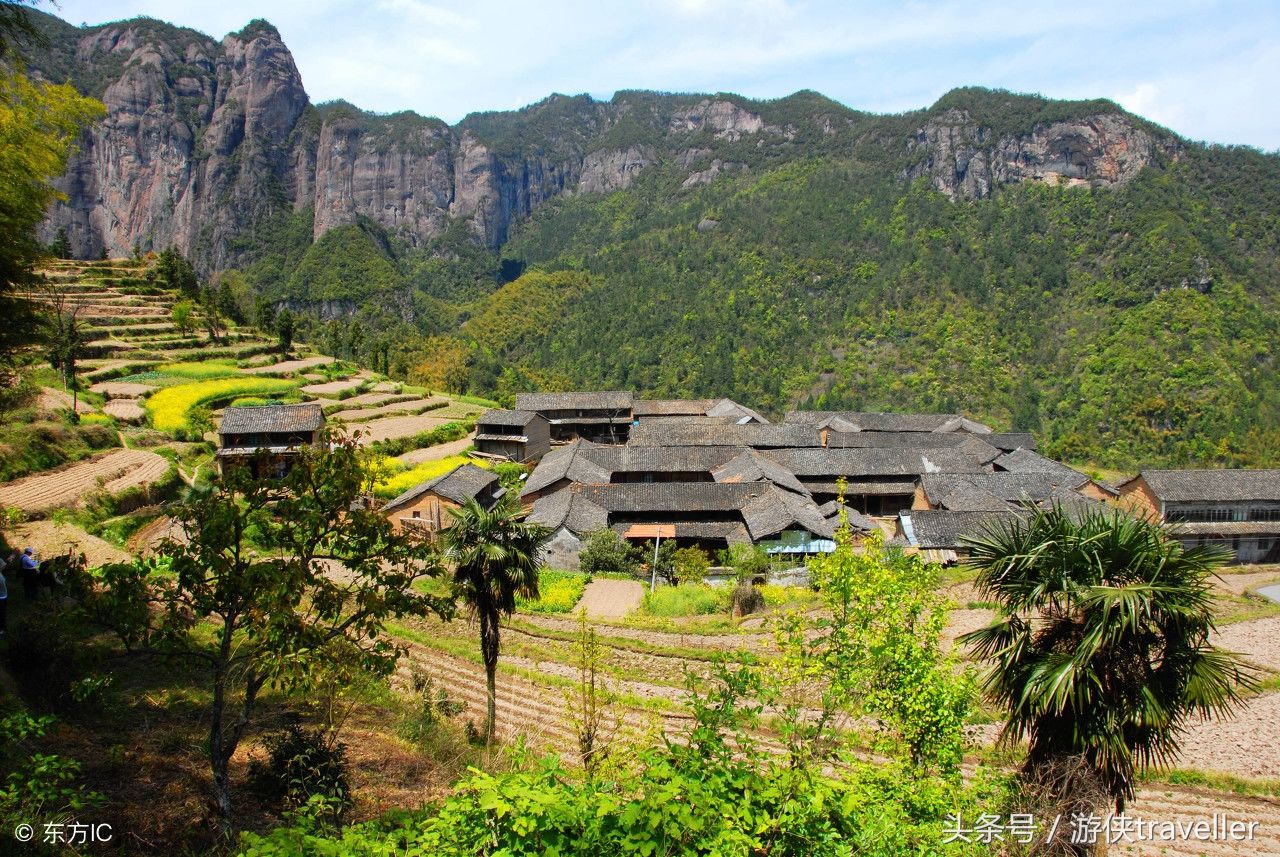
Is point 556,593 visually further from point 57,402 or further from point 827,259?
point 827,259

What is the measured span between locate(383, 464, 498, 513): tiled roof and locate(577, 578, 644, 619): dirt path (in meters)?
8.13

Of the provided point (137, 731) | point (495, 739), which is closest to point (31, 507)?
point (137, 731)

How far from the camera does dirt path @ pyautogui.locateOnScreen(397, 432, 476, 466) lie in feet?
170

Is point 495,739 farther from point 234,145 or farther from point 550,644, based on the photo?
point 234,145

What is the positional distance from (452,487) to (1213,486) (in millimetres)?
44281

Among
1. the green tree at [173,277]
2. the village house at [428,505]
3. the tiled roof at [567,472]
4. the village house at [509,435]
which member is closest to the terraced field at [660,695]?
the village house at [428,505]

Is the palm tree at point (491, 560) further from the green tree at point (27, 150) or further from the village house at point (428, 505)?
the village house at point (428, 505)

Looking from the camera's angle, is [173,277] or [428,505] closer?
[428,505]

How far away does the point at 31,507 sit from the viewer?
77.2 feet

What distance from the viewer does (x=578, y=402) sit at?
2672 inches

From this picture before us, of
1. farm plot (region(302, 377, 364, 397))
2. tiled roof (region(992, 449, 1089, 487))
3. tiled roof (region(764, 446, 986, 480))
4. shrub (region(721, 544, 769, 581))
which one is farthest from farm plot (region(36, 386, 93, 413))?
tiled roof (region(992, 449, 1089, 487))

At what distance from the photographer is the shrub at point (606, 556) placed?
34.7m

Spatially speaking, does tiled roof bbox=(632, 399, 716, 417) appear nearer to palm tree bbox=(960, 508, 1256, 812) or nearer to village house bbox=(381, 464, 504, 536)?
village house bbox=(381, 464, 504, 536)

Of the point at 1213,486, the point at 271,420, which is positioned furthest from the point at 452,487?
the point at 1213,486
